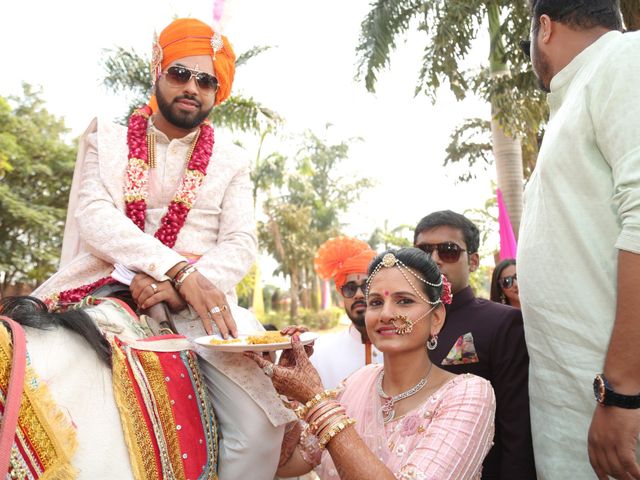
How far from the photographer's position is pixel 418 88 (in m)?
10.0

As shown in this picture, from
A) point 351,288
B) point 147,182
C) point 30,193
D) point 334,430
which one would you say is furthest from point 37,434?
point 30,193

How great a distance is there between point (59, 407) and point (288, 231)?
2826 cm

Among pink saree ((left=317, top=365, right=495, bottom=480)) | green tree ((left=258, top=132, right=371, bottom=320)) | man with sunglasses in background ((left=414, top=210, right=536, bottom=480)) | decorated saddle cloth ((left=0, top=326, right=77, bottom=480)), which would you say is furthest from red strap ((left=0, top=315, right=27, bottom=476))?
green tree ((left=258, top=132, right=371, bottom=320))

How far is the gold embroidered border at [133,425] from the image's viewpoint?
196 centimetres

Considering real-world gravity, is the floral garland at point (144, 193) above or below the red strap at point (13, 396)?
above

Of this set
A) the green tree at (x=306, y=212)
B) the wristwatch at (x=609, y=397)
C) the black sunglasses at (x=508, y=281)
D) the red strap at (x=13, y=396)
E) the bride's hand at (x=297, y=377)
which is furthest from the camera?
the green tree at (x=306, y=212)

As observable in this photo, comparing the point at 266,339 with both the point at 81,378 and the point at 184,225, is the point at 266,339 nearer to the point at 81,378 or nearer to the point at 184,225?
the point at 81,378

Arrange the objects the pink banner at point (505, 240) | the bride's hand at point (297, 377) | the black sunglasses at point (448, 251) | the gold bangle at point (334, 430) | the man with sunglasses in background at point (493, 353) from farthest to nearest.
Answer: the pink banner at point (505, 240) < the black sunglasses at point (448, 251) < the man with sunglasses in background at point (493, 353) < the bride's hand at point (297, 377) < the gold bangle at point (334, 430)

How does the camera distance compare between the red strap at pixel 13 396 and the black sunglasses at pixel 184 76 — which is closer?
the red strap at pixel 13 396

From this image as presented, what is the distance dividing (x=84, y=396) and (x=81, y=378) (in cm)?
6

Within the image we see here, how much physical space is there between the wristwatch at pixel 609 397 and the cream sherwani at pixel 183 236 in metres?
1.25

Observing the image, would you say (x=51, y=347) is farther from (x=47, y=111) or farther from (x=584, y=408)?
(x=47, y=111)

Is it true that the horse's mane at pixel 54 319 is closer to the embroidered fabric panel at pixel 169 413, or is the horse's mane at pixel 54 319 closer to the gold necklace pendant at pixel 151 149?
the embroidered fabric panel at pixel 169 413

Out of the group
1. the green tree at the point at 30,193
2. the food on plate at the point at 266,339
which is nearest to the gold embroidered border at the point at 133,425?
the food on plate at the point at 266,339
